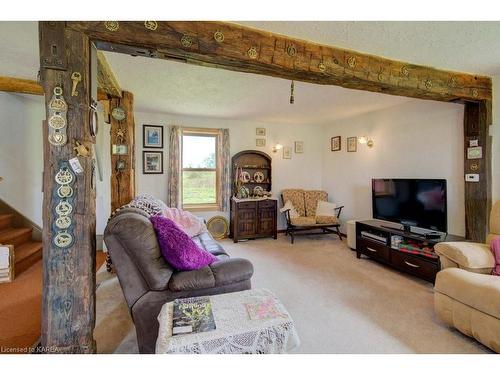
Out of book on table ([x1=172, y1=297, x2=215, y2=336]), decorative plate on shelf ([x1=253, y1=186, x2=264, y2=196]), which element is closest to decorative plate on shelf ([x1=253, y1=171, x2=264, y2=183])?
decorative plate on shelf ([x1=253, y1=186, x2=264, y2=196])

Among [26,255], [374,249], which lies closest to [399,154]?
[374,249]

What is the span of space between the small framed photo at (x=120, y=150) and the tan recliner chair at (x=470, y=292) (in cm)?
376

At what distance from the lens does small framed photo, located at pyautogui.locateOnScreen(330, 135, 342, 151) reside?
553 centimetres

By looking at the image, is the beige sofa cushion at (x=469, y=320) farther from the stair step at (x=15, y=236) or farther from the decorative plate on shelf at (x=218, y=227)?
the stair step at (x=15, y=236)

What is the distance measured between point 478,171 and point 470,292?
192 centimetres

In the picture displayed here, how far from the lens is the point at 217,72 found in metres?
2.82

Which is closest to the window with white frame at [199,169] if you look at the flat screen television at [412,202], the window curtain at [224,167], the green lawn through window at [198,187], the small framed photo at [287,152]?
the green lawn through window at [198,187]

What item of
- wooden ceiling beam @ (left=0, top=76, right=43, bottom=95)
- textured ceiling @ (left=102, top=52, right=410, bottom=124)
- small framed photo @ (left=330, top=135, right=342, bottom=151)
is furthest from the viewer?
small framed photo @ (left=330, top=135, right=342, bottom=151)

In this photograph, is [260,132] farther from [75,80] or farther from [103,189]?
[75,80]

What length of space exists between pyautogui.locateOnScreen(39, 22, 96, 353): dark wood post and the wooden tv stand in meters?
3.40

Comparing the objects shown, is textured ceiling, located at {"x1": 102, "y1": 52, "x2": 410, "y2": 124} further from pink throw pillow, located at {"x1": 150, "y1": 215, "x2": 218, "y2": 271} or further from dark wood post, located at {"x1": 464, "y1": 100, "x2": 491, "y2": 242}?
pink throw pillow, located at {"x1": 150, "y1": 215, "x2": 218, "y2": 271}
